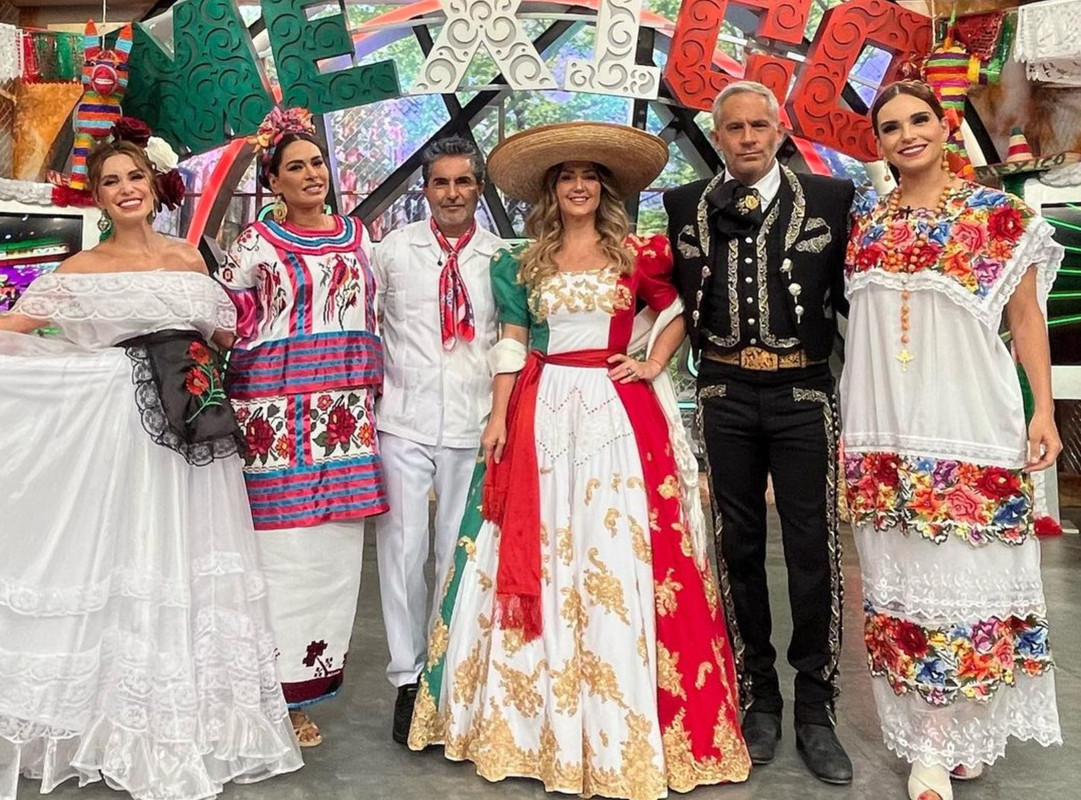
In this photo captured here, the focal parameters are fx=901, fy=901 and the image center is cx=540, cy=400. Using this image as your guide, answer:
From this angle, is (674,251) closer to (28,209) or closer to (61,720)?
(61,720)

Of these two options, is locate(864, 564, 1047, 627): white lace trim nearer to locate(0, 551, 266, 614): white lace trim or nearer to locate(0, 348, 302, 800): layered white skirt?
locate(0, 348, 302, 800): layered white skirt

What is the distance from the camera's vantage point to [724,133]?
2264 mm

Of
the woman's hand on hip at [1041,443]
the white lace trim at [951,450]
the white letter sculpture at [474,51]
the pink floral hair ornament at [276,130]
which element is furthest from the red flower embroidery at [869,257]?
the white letter sculpture at [474,51]

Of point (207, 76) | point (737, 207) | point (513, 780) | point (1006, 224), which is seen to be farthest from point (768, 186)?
point (207, 76)

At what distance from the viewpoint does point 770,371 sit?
87.3 inches

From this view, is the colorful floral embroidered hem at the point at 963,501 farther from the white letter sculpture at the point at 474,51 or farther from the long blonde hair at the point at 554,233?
the white letter sculpture at the point at 474,51

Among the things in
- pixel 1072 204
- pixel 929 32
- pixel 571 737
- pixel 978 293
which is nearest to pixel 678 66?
pixel 929 32

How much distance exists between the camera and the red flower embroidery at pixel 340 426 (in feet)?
7.77

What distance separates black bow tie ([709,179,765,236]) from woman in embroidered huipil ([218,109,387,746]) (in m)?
0.96

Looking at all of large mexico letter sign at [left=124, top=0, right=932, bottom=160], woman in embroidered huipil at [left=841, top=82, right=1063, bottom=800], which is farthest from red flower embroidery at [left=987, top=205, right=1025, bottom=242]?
large mexico letter sign at [left=124, top=0, right=932, bottom=160]

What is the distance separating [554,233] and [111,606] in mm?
1415

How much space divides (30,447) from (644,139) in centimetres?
A: 168

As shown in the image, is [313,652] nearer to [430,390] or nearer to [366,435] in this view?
[366,435]

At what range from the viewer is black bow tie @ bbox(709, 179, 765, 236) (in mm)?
2211
